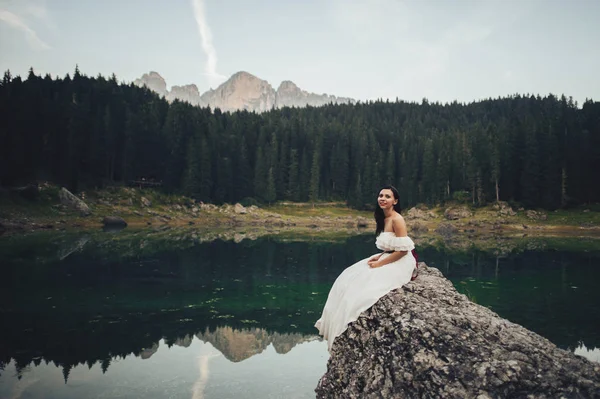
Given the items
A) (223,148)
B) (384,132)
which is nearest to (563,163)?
(384,132)

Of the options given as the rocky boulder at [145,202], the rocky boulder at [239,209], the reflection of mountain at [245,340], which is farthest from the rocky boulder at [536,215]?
the reflection of mountain at [245,340]

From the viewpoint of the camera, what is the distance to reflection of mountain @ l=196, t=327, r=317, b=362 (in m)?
15.4

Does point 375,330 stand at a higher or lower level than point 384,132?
lower

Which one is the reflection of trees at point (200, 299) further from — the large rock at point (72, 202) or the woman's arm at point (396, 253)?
the large rock at point (72, 202)

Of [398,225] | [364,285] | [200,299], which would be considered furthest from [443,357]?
[200,299]

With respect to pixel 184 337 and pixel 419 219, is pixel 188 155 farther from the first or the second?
pixel 184 337

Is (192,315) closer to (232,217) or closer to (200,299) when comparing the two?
(200,299)

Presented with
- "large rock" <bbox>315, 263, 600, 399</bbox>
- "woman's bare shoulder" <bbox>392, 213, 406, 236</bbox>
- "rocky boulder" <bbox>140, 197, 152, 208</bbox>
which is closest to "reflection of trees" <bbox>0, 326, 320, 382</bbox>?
"large rock" <bbox>315, 263, 600, 399</bbox>

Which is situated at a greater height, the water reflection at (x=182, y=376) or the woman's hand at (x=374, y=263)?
the woman's hand at (x=374, y=263)

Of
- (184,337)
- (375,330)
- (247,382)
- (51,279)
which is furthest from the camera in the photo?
(51,279)

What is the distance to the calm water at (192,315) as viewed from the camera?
12.6 metres

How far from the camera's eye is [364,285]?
28.5 feet

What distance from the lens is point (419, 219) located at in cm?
10481

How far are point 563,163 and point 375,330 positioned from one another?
107422 millimetres
